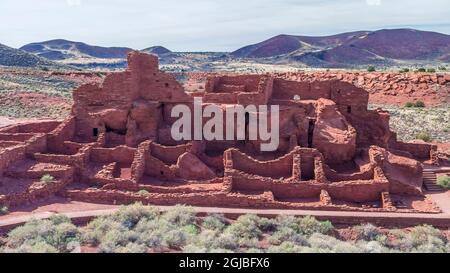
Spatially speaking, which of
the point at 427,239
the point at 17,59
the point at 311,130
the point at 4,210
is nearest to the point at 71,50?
the point at 17,59

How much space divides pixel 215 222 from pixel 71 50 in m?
153

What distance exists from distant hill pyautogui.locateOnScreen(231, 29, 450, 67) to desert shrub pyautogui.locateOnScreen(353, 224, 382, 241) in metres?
92.3

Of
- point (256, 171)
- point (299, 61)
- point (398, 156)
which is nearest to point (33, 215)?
point (256, 171)

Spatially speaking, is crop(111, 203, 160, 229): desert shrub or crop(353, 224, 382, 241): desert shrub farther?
crop(353, 224, 382, 241): desert shrub

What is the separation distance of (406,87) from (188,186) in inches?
1522

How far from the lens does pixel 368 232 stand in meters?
13.2

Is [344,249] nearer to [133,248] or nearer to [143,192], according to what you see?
[133,248]

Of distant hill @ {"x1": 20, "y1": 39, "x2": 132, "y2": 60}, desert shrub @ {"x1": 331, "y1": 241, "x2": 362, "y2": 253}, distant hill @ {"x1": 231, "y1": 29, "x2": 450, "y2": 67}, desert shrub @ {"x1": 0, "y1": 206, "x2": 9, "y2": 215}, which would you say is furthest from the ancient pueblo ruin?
distant hill @ {"x1": 20, "y1": 39, "x2": 132, "y2": 60}

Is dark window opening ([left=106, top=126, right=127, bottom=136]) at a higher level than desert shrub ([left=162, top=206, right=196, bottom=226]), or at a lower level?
higher

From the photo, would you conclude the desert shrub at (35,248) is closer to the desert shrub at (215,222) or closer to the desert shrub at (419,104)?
the desert shrub at (215,222)

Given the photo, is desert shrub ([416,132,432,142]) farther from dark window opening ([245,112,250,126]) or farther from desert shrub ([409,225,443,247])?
desert shrub ([409,225,443,247])

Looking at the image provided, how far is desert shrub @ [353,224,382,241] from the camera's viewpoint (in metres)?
13.2

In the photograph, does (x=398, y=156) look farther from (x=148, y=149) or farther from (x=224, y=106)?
(x=148, y=149)

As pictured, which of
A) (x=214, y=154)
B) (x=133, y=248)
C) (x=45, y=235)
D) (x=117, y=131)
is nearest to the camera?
(x=133, y=248)
